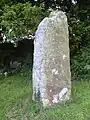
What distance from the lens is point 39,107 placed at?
5.63 metres

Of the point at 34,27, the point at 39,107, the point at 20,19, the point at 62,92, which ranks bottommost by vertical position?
the point at 39,107

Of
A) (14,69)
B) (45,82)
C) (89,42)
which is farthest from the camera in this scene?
(14,69)

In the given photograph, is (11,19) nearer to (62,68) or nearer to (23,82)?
(23,82)

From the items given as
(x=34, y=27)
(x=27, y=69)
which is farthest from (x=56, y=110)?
(x=27, y=69)

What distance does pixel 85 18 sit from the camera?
8961 millimetres

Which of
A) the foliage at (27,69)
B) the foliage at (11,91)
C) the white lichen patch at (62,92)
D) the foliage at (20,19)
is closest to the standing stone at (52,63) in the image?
the white lichen patch at (62,92)

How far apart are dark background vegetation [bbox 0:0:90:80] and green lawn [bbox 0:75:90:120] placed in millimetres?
1093

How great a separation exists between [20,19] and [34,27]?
411 mm

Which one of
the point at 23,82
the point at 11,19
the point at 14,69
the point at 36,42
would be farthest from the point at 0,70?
the point at 36,42

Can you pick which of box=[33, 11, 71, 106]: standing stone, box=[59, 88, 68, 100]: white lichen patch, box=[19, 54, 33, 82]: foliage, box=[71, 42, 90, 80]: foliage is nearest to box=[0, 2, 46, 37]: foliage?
box=[19, 54, 33, 82]: foliage

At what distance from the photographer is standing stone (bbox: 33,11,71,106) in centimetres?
567

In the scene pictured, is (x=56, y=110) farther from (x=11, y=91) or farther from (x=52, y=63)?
(x=11, y=91)

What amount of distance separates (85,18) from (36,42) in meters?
3.44

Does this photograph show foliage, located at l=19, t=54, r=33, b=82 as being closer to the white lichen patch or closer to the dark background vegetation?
the dark background vegetation
